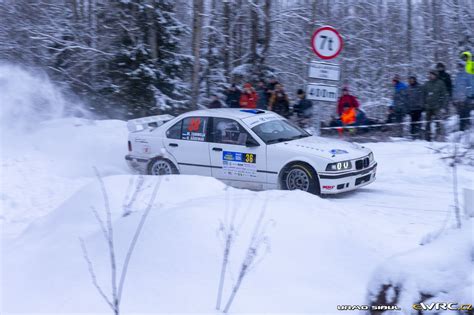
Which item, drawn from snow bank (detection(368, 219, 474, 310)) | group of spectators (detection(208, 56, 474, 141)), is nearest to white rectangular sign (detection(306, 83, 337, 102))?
group of spectators (detection(208, 56, 474, 141))

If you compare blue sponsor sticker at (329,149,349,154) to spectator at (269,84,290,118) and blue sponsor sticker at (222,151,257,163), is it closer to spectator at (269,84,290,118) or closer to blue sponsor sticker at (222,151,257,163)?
blue sponsor sticker at (222,151,257,163)

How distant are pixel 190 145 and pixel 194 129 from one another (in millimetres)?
292

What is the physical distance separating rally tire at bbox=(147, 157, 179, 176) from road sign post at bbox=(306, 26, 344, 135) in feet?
9.21

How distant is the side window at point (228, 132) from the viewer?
938 cm

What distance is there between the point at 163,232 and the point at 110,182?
9.09 ft

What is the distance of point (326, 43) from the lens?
10.3 meters

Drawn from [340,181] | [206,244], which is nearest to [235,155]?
[340,181]

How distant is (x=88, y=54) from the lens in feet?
69.1

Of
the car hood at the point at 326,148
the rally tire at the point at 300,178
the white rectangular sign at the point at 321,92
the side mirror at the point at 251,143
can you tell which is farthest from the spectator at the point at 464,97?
the side mirror at the point at 251,143

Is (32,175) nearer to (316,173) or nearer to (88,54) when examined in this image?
(316,173)

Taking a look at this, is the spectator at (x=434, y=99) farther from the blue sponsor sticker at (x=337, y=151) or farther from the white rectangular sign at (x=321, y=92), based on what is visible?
the blue sponsor sticker at (x=337, y=151)

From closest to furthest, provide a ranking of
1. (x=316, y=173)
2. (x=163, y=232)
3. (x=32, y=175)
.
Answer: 1. (x=163, y=232)
2. (x=316, y=173)
3. (x=32, y=175)

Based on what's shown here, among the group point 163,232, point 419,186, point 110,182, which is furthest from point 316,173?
point 163,232

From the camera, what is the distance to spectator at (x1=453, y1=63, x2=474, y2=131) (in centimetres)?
1272
